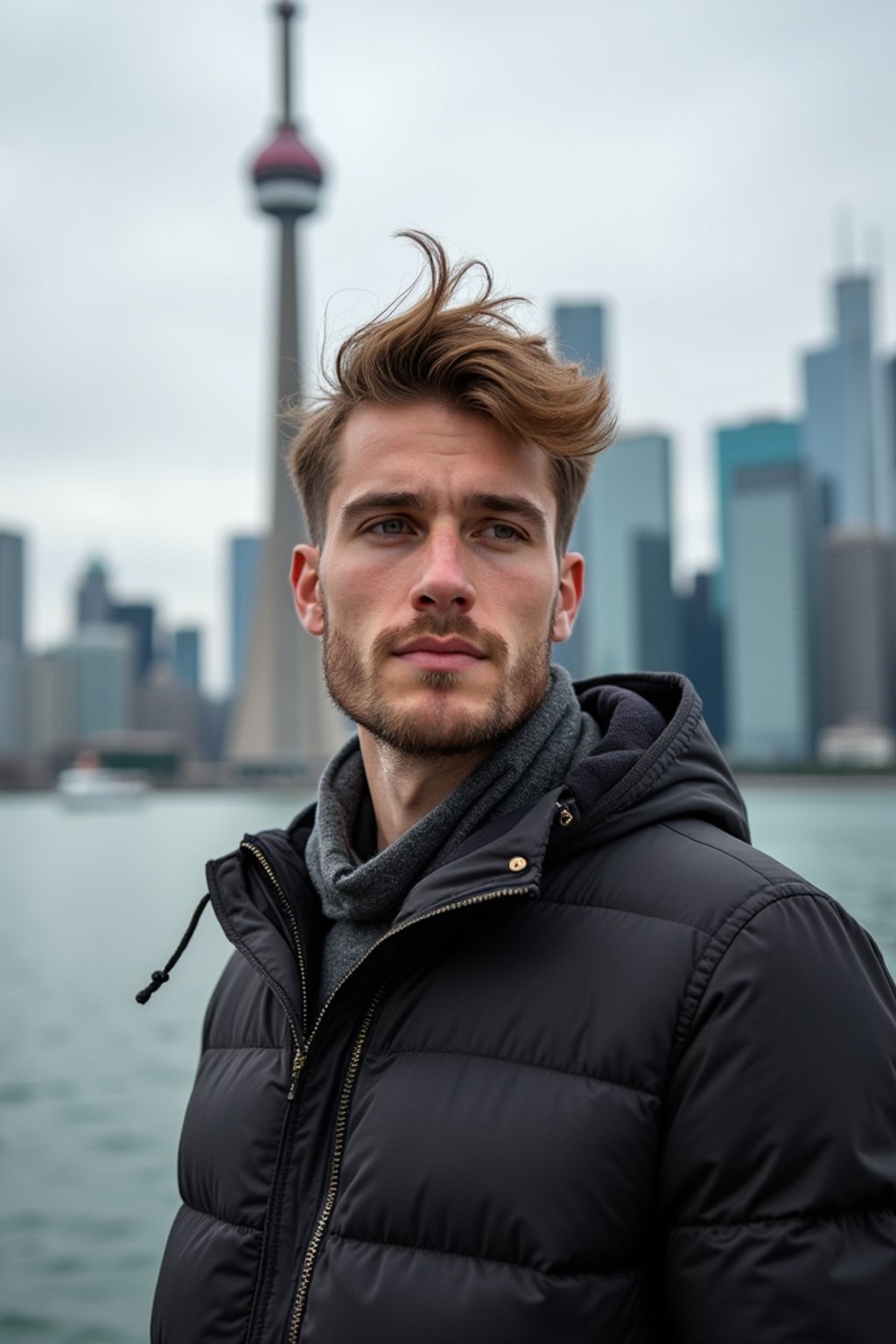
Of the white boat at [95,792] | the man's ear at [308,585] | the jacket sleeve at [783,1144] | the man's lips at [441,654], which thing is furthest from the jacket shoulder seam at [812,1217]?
the white boat at [95,792]

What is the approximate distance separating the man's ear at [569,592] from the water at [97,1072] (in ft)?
11.5

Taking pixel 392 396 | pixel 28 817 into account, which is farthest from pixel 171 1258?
pixel 28 817

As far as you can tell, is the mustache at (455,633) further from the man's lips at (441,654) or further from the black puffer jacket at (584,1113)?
the black puffer jacket at (584,1113)

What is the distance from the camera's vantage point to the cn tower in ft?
186

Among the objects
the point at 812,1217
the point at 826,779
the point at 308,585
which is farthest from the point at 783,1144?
the point at 826,779

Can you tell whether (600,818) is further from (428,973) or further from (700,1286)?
(700,1286)

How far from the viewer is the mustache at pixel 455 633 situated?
4.61ft

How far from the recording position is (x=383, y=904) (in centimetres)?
145

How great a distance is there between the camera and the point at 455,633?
1.40 metres

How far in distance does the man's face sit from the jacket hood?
0.11 metres

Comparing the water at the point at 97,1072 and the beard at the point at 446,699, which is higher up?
the beard at the point at 446,699

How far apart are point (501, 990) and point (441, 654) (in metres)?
0.33

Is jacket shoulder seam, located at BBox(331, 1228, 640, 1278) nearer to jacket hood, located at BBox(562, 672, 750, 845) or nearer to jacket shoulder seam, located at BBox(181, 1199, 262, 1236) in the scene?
jacket shoulder seam, located at BBox(181, 1199, 262, 1236)

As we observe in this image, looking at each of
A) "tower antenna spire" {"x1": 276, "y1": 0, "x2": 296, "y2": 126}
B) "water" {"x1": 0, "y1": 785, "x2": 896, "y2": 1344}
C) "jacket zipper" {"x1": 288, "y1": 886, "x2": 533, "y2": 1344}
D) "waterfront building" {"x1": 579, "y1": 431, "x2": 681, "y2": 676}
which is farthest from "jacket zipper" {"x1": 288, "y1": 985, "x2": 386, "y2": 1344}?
"waterfront building" {"x1": 579, "y1": 431, "x2": 681, "y2": 676}
